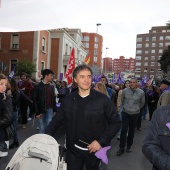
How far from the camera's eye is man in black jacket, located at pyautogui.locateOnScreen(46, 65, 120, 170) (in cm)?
279

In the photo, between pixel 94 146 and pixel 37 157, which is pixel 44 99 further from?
pixel 37 157

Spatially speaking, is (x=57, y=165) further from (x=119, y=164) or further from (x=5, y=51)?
(x=5, y=51)

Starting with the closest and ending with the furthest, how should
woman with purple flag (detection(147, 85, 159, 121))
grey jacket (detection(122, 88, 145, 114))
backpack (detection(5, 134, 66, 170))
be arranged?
1. backpack (detection(5, 134, 66, 170))
2. grey jacket (detection(122, 88, 145, 114))
3. woman with purple flag (detection(147, 85, 159, 121))

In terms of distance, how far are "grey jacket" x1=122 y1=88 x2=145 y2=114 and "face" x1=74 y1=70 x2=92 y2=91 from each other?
312 centimetres

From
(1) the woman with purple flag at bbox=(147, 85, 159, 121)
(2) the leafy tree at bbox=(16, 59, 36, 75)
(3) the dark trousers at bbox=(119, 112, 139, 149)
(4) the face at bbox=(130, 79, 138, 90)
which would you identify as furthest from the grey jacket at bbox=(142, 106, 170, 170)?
(2) the leafy tree at bbox=(16, 59, 36, 75)

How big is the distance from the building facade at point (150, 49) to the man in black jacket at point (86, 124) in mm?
117353

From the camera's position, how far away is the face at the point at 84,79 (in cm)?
294

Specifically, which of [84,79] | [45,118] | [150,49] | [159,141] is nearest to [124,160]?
[45,118]

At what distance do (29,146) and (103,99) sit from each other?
1.01 metres

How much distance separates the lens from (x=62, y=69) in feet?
123

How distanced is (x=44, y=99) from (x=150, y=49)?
4710 inches

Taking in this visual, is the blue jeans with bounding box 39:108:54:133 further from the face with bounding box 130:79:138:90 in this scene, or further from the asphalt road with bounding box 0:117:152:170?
the face with bounding box 130:79:138:90

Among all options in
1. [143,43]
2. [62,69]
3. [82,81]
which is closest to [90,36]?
[143,43]

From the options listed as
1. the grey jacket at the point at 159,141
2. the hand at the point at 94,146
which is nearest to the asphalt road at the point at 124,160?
the hand at the point at 94,146
